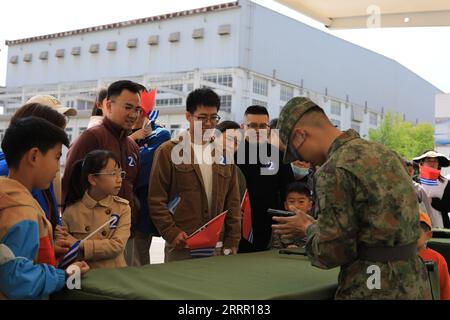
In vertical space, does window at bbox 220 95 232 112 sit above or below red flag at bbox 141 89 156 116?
above

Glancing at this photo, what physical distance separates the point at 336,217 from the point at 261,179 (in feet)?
5.17

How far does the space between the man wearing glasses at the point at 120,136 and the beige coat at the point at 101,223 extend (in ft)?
1.12

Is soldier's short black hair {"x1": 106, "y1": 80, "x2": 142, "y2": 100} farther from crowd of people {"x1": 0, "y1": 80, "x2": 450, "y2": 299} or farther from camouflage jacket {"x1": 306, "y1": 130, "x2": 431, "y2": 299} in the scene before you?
camouflage jacket {"x1": 306, "y1": 130, "x2": 431, "y2": 299}

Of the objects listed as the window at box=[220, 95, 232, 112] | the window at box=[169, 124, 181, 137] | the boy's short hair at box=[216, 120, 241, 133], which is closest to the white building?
the window at box=[220, 95, 232, 112]

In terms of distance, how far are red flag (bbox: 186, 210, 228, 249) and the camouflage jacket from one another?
0.80 metres

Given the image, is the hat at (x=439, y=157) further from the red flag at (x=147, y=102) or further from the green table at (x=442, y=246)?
the red flag at (x=147, y=102)

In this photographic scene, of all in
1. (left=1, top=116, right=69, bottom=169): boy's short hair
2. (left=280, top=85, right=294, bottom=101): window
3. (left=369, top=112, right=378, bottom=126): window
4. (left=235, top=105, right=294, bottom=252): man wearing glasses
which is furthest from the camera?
(left=369, top=112, right=378, bottom=126): window

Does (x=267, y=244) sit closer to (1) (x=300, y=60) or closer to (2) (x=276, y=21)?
(2) (x=276, y=21)

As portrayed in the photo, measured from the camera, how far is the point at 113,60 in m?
29.2

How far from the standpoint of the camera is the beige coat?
2158 mm

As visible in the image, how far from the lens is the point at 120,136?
277cm

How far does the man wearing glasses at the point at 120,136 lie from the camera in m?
2.66

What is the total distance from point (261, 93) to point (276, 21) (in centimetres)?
407
